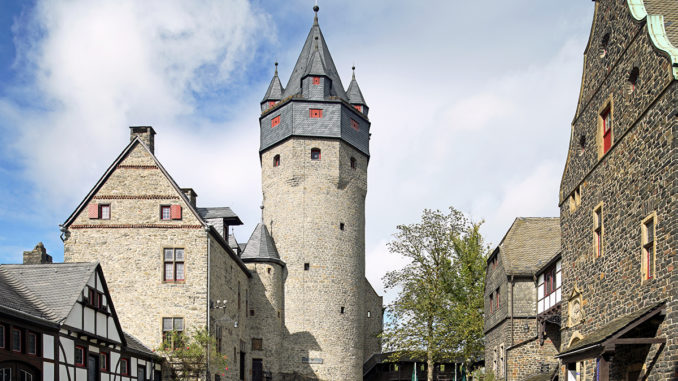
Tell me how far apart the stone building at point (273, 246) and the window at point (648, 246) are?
64.7 ft

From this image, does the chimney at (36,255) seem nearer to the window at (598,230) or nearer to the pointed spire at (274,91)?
the window at (598,230)

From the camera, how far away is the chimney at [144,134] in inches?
1272

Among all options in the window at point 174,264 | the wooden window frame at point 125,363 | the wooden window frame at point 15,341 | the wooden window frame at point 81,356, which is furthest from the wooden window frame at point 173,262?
the wooden window frame at point 15,341

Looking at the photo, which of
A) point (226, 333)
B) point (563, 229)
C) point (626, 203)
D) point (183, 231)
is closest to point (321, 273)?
point (226, 333)

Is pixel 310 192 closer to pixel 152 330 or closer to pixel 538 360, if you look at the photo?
pixel 152 330

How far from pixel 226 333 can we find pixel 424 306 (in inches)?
517

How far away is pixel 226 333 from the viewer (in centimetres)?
3412

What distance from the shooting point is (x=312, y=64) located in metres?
50.0

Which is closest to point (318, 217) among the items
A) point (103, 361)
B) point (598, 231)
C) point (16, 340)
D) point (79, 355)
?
point (103, 361)

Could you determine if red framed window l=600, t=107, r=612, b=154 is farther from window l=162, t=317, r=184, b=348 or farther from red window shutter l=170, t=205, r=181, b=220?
window l=162, t=317, r=184, b=348

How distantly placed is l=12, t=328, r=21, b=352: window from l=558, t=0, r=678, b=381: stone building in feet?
41.8

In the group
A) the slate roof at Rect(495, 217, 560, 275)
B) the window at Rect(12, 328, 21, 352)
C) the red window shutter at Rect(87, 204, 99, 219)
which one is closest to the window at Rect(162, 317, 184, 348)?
the red window shutter at Rect(87, 204, 99, 219)

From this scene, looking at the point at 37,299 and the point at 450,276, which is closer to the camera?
the point at 37,299

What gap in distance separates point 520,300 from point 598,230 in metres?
11.7
